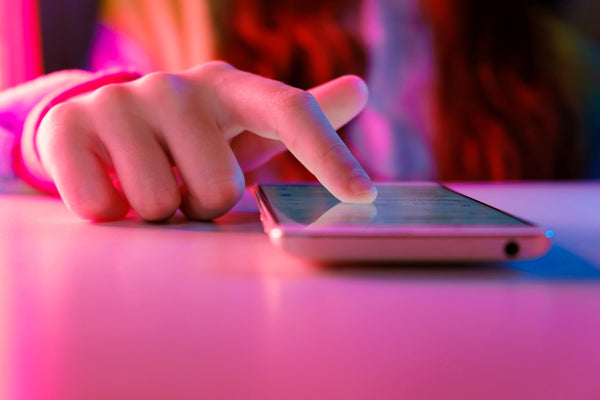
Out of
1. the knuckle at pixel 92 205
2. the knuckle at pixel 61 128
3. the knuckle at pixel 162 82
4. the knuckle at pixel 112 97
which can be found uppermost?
the knuckle at pixel 162 82

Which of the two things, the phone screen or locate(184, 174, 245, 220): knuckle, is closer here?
the phone screen

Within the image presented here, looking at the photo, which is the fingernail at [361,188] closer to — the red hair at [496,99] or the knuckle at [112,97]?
the knuckle at [112,97]

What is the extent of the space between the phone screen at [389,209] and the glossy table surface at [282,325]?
27mm

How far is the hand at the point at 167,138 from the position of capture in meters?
0.52

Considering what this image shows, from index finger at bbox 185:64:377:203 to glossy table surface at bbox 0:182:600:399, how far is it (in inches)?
2.9

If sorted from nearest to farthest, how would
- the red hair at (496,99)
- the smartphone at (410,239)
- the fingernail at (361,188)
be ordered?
1. the smartphone at (410,239)
2. the fingernail at (361,188)
3. the red hair at (496,99)

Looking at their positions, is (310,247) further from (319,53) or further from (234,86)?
(319,53)

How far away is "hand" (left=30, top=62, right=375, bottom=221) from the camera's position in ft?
1.70

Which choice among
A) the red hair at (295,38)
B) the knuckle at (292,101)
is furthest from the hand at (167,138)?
the red hair at (295,38)

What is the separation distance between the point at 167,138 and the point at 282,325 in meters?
0.30

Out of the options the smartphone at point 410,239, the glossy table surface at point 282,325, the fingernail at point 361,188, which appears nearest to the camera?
the glossy table surface at point 282,325

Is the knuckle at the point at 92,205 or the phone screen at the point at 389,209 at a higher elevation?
the phone screen at the point at 389,209

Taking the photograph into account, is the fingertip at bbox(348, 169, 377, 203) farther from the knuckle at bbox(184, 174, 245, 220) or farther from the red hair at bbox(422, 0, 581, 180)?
the red hair at bbox(422, 0, 581, 180)

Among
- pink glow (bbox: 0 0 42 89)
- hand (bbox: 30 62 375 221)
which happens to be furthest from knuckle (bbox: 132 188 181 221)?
pink glow (bbox: 0 0 42 89)
